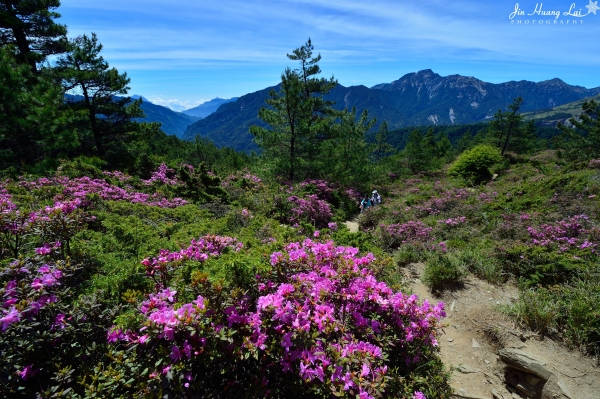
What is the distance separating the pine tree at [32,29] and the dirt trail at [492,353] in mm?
20264

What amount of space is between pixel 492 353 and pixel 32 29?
23.1 m

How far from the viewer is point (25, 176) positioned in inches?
340

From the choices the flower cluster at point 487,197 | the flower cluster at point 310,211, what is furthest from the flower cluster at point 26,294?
the flower cluster at point 487,197

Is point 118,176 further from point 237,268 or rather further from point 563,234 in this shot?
point 563,234

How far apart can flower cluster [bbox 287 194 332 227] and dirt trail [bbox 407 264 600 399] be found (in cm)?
593

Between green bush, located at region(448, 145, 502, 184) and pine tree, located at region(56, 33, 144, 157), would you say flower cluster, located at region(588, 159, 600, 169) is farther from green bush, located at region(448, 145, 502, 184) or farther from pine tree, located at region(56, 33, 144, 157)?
pine tree, located at region(56, 33, 144, 157)

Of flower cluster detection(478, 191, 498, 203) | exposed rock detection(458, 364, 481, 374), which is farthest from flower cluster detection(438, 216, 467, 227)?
exposed rock detection(458, 364, 481, 374)

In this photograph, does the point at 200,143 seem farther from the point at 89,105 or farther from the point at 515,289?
the point at 515,289

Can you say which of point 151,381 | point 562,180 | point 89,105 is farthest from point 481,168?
point 89,105

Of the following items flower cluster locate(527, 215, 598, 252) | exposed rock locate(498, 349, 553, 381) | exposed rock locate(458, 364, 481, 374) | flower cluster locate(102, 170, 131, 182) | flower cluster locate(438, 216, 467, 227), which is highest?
flower cluster locate(102, 170, 131, 182)

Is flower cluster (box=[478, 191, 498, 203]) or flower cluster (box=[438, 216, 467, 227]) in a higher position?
flower cluster (box=[478, 191, 498, 203])

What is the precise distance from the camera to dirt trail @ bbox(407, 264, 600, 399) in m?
3.51

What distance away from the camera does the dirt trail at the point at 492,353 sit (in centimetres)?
351

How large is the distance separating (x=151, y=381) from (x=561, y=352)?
524 cm
